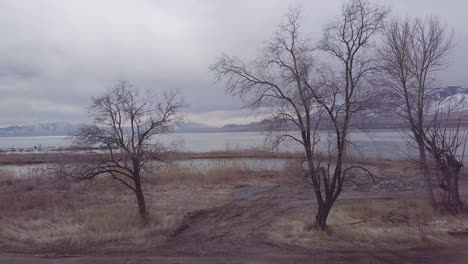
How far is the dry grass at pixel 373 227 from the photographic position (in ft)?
49.3

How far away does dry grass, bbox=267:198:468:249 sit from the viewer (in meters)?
15.0

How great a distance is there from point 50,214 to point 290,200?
10876 millimetres

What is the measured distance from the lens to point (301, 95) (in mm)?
A: 15398

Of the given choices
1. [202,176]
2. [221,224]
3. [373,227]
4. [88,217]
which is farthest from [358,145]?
[202,176]

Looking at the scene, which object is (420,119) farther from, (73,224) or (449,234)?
(73,224)

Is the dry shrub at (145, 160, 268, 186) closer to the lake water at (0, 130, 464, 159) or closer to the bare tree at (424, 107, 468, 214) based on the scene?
the lake water at (0, 130, 464, 159)

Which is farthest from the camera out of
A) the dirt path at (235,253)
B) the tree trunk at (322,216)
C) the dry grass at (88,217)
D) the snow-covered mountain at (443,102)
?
the snow-covered mountain at (443,102)

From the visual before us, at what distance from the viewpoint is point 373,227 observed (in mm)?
16984

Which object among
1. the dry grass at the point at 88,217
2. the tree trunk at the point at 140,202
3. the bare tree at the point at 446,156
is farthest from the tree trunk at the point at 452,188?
the tree trunk at the point at 140,202

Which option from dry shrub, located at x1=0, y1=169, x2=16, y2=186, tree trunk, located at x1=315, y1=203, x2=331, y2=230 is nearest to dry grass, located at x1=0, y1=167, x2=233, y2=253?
dry shrub, located at x1=0, y1=169, x2=16, y2=186

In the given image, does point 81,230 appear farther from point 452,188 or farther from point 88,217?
point 452,188

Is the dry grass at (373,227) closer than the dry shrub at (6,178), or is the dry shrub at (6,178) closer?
the dry grass at (373,227)

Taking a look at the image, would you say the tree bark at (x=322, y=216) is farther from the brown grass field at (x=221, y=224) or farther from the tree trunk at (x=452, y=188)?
the tree trunk at (x=452, y=188)

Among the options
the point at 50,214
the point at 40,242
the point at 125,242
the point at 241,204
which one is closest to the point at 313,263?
the point at 125,242
